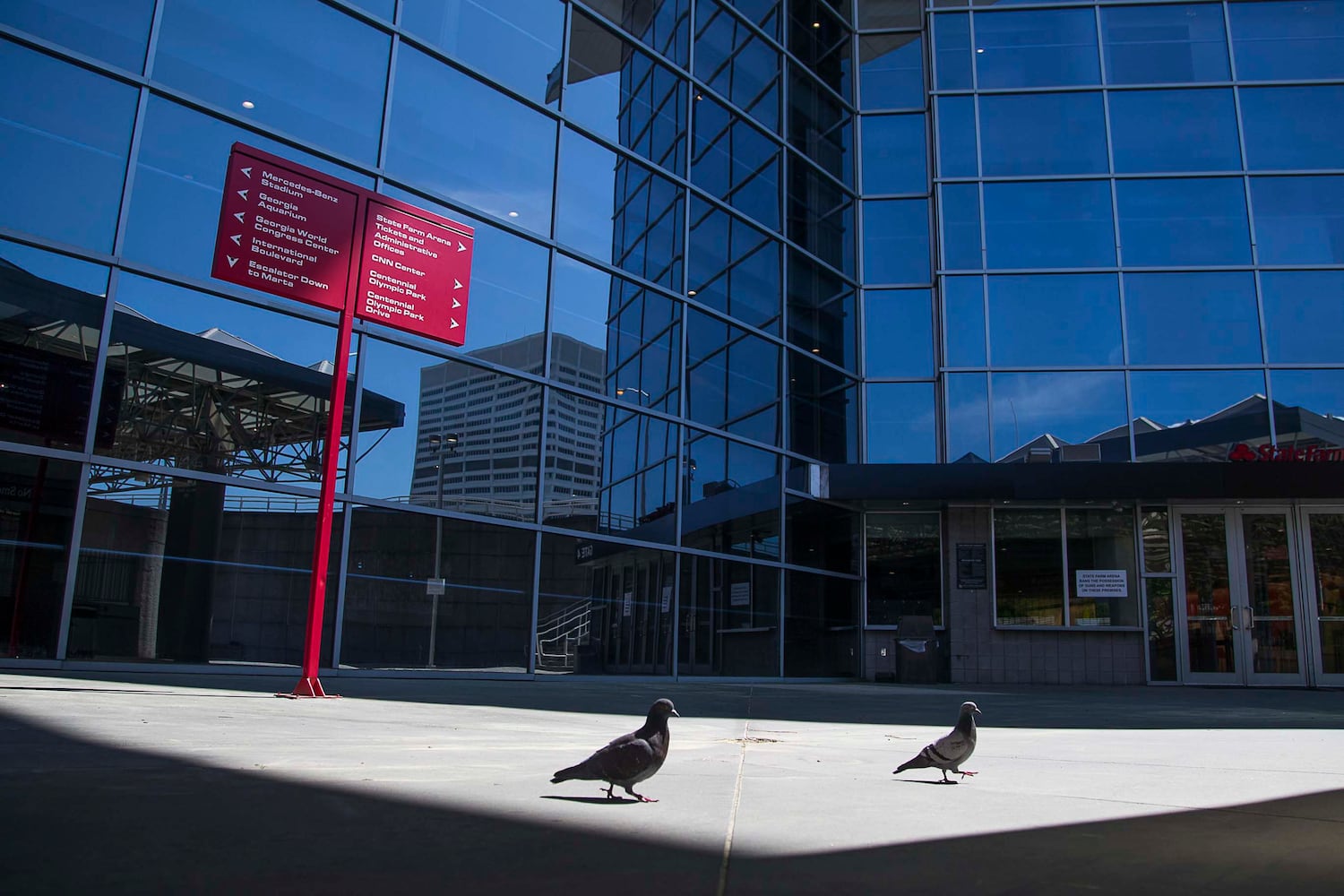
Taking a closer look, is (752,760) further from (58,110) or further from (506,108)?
(506,108)

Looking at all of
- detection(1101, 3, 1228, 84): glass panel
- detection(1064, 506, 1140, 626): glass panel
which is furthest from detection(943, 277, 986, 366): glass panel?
detection(1101, 3, 1228, 84): glass panel

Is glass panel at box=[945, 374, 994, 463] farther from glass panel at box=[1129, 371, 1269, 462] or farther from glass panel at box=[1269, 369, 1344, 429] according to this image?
glass panel at box=[1269, 369, 1344, 429]

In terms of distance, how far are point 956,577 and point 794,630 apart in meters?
3.52

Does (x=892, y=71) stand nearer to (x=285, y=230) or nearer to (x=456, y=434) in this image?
(x=456, y=434)

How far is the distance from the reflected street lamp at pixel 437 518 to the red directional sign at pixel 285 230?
323cm

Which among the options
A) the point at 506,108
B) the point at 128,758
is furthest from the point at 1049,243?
the point at 128,758

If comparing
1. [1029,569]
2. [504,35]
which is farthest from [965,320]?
[504,35]

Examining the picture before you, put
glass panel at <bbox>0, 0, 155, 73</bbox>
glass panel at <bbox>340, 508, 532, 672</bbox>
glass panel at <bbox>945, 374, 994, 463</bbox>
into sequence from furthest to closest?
glass panel at <bbox>945, 374, 994, 463</bbox>, glass panel at <bbox>340, 508, 532, 672</bbox>, glass panel at <bbox>0, 0, 155, 73</bbox>

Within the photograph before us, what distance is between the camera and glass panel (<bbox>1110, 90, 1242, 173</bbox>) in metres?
20.6

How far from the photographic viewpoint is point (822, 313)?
2009cm

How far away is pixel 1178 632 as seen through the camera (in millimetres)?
18266

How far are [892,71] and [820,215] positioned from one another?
466 cm

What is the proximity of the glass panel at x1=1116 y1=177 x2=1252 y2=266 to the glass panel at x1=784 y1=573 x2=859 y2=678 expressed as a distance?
30.5ft

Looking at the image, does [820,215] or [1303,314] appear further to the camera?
[820,215]
